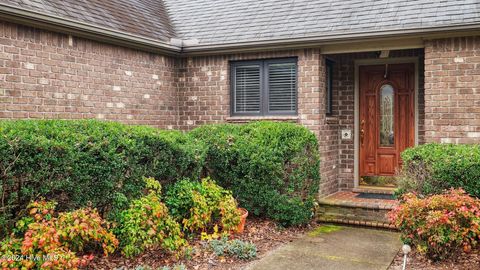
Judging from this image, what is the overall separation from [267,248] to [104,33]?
4.45 meters

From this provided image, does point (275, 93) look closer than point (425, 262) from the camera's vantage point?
No

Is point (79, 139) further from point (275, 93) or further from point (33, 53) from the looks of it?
point (275, 93)

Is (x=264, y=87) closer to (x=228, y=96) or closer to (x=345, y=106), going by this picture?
(x=228, y=96)

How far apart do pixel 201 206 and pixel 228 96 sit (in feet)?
11.9

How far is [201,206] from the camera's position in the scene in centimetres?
624

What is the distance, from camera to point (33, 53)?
6.77 meters

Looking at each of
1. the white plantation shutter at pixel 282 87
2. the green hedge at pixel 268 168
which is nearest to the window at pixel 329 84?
the white plantation shutter at pixel 282 87

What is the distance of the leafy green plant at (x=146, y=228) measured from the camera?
519 centimetres

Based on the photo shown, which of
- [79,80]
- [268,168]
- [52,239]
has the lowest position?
[52,239]

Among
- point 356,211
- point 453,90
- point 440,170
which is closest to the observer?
point 440,170

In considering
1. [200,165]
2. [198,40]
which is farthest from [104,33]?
[200,165]

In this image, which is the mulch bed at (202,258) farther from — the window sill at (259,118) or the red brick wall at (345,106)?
the red brick wall at (345,106)

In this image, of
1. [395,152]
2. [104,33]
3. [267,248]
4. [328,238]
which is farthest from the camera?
[395,152]

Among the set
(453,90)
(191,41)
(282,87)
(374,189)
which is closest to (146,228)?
(282,87)
